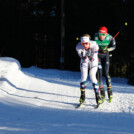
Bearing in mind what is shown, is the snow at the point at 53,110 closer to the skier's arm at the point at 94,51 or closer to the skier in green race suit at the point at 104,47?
the skier in green race suit at the point at 104,47

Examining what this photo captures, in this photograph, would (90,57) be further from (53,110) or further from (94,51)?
(53,110)

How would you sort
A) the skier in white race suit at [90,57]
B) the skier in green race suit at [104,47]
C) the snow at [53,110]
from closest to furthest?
the snow at [53,110] < the skier in white race suit at [90,57] < the skier in green race suit at [104,47]

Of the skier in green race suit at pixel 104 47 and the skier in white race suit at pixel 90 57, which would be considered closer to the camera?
the skier in white race suit at pixel 90 57

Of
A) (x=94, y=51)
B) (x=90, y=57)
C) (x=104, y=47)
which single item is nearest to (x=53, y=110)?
(x=90, y=57)

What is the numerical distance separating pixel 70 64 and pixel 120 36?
6.49 metres

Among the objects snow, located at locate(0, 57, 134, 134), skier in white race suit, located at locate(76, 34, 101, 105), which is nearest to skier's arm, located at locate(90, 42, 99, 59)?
skier in white race suit, located at locate(76, 34, 101, 105)

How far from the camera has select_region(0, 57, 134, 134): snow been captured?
4395 millimetres

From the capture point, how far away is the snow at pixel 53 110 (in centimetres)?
439

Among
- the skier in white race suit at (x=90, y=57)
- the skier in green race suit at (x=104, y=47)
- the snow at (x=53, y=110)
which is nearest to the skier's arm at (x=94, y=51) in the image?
the skier in white race suit at (x=90, y=57)

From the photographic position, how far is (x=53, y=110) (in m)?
6.14

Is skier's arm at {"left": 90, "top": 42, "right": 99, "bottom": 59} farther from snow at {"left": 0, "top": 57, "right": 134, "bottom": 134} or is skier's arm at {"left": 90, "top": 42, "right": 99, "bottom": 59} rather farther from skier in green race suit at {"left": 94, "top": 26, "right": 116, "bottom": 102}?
snow at {"left": 0, "top": 57, "right": 134, "bottom": 134}

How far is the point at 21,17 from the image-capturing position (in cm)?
1789

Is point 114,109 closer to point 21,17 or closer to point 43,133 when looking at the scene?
point 43,133

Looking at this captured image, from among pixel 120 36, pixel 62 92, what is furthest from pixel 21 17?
pixel 62 92
